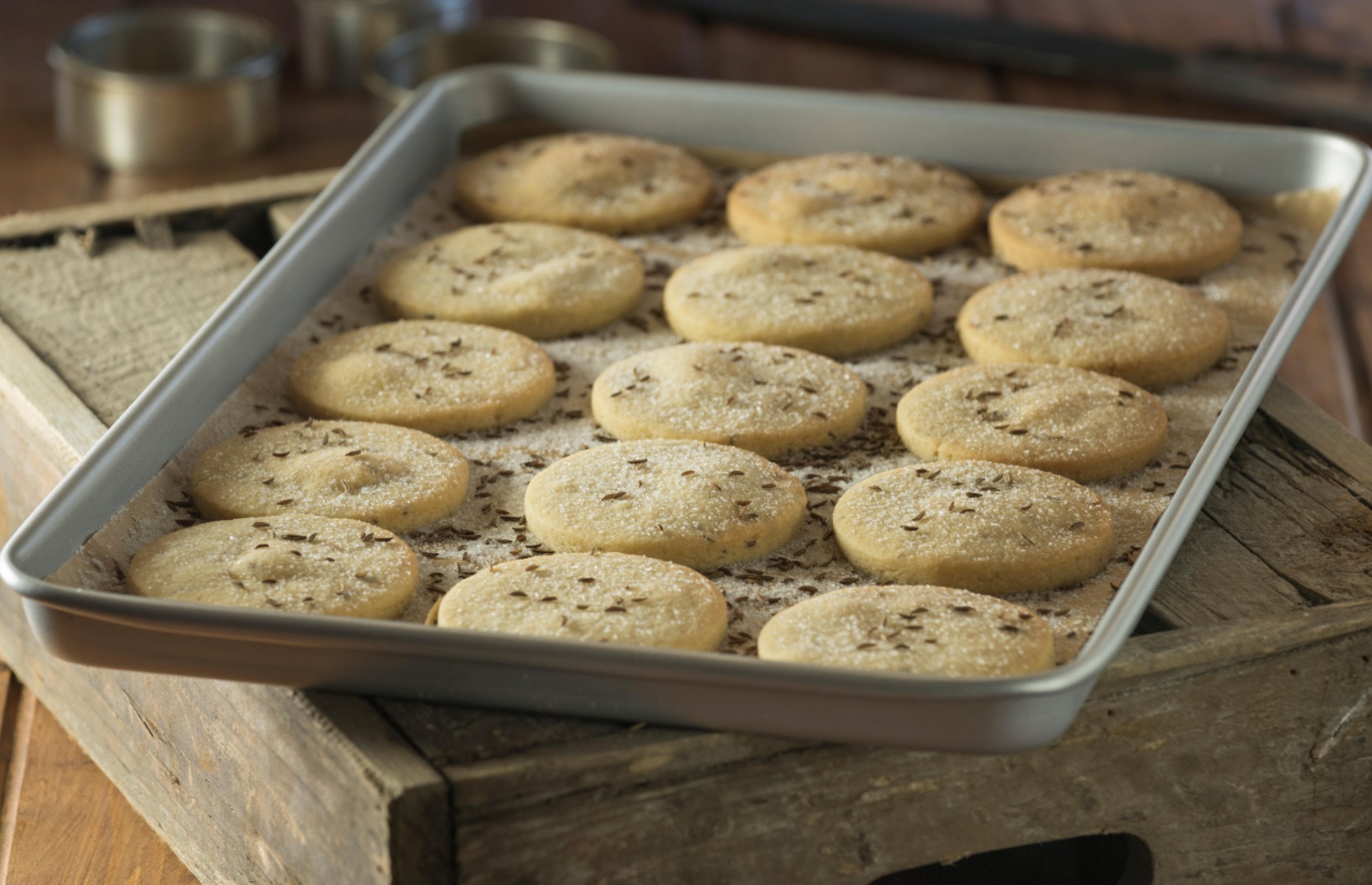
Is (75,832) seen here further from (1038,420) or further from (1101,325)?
(1101,325)

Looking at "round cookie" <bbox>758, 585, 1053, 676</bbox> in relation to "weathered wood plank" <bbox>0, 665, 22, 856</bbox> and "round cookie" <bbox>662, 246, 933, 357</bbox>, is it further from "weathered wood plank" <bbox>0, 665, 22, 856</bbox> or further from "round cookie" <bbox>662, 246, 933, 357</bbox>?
"weathered wood plank" <bbox>0, 665, 22, 856</bbox>

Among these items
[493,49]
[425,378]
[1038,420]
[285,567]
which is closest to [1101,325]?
[1038,420]

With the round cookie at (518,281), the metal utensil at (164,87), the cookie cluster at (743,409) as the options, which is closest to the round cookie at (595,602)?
the cookie cluster at (743,409)

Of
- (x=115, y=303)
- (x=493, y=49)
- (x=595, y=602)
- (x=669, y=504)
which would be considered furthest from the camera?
(x=493, y=49)

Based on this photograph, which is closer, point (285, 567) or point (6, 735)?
point (285, 567)

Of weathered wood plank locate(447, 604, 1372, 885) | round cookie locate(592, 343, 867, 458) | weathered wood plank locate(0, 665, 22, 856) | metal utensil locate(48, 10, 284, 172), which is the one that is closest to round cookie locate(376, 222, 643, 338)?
round cookie locate(592, 343, 867, 458)

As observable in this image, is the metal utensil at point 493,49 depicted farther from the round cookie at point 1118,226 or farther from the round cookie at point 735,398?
the round cookie at point 735,398
